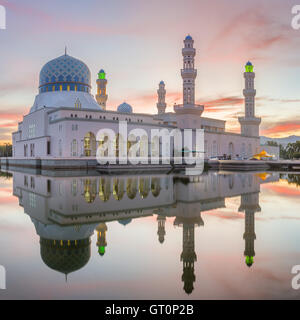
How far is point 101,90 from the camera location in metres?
36.0

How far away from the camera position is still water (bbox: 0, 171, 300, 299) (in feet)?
9.04

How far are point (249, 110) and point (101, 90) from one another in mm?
16677

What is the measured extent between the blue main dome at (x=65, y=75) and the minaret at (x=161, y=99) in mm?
11104

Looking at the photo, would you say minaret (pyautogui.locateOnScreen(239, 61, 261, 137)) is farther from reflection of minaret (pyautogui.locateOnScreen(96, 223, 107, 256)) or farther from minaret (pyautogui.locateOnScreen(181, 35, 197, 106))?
reflection of minaret (pyautogui.locateOnScreen(96, 223, 107, 256))

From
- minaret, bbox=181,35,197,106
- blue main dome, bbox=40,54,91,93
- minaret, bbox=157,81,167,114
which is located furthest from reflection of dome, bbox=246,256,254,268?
minaret, bbox=157,81,167,114

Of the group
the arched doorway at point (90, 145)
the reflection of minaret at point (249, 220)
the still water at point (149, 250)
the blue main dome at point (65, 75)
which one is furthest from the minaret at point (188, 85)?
the still water at point (149, 250)

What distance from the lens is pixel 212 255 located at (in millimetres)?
3654

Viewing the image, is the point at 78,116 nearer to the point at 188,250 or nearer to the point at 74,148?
the point at 74,148

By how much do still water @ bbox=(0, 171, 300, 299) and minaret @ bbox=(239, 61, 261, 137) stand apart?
1164 inches

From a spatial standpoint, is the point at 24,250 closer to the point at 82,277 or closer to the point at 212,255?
the point at 82,277

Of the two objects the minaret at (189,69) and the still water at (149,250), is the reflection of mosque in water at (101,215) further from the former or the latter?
the minaret at (189,69)

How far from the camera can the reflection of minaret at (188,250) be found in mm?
2912

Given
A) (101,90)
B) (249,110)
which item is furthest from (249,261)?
(101,90)
